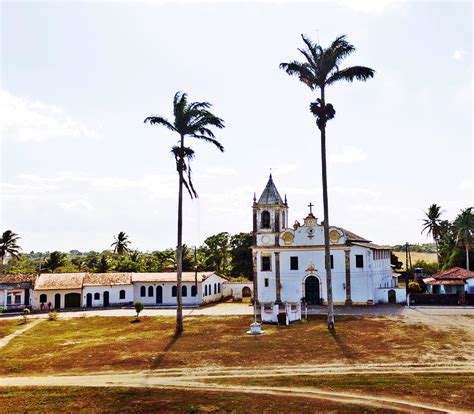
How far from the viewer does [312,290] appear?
48312 millimetres

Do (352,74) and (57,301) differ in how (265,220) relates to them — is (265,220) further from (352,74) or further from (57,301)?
(57,301)

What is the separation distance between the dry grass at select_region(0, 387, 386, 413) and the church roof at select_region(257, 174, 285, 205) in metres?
32.9

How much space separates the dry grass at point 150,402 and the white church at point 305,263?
29.4m

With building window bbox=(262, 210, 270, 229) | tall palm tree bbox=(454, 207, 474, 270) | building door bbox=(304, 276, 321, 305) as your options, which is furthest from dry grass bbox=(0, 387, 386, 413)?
tall palm tree bbox=(454, 207, 474, 270)

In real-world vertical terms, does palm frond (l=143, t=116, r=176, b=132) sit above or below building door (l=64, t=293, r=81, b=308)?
above

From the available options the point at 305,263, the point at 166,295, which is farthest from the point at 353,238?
the point at 166,295

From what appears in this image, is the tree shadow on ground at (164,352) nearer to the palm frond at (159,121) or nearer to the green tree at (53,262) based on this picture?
the palm frond at (159,121)

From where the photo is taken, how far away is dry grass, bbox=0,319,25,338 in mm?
36812

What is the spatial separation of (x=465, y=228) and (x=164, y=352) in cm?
5117

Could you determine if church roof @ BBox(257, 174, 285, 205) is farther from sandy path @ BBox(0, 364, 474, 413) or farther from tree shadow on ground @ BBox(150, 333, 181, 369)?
sandy path @ BBox(0, 364, 474, 413)

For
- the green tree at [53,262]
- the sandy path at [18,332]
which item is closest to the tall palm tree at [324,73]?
the sandy path at [18,332]

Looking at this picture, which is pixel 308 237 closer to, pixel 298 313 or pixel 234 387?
pixel 298 313

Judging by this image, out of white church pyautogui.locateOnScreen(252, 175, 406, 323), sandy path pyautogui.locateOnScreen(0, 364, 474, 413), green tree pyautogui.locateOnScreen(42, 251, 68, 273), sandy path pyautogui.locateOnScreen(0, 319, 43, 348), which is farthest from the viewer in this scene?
green tree pyautogui.locateOnScreen(42, 251, 68, 273)

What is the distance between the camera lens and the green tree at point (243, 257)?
69562 mm
